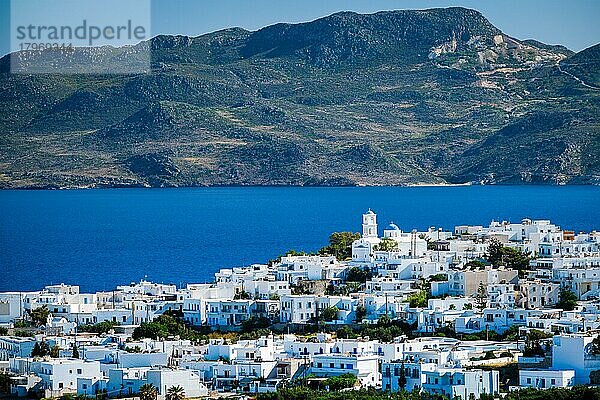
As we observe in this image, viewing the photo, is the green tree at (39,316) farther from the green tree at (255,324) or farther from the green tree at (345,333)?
the green tree at (345,333)

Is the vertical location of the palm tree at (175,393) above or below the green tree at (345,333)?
below

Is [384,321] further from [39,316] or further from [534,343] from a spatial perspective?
[39,316]

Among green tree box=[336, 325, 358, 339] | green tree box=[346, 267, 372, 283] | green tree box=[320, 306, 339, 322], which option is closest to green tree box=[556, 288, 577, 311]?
green tree box=[336, 325, 358, 339]

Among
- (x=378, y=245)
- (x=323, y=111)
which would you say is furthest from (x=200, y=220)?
(x=323, y=111)

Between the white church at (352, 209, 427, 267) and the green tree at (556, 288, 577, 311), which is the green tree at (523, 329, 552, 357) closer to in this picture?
the green tree at (556, 288, 577, 311)

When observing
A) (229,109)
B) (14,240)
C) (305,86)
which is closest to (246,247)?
(14,240)

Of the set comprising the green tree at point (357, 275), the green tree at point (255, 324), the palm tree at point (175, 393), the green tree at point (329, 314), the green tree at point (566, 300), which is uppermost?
the green tree at point (357, 275)

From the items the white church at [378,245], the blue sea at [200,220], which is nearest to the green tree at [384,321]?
the white church at [378,245]
